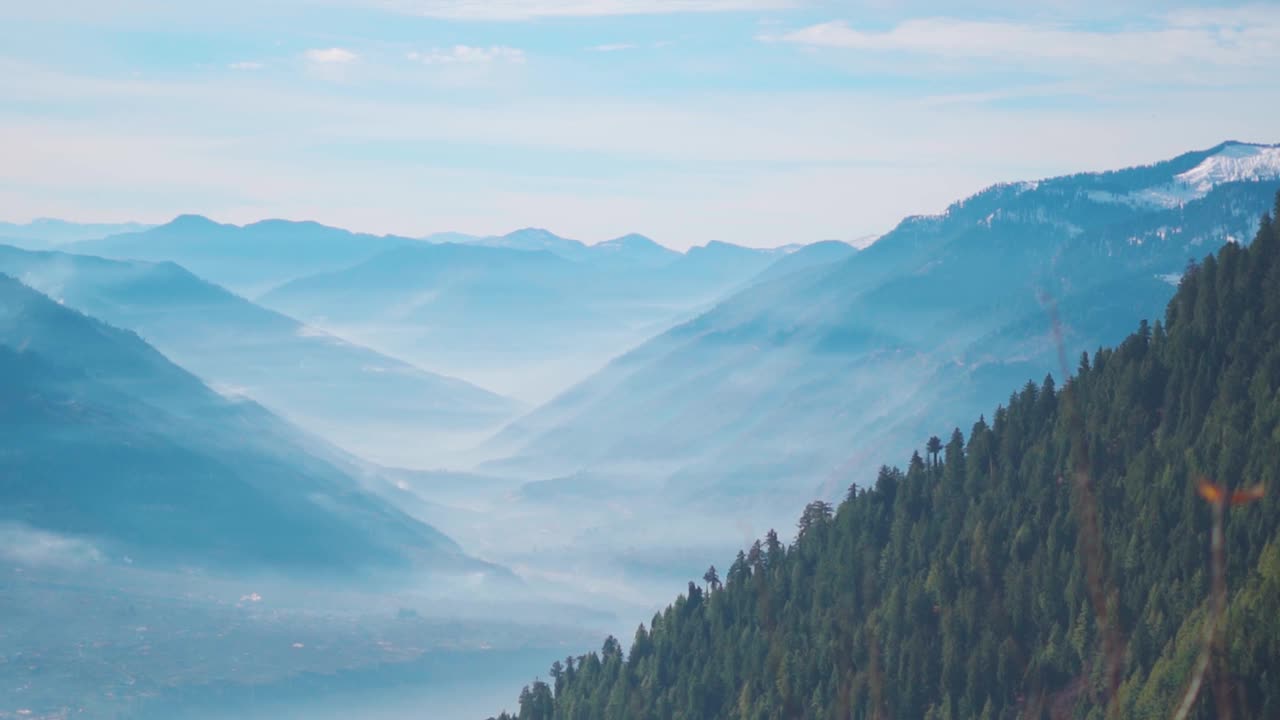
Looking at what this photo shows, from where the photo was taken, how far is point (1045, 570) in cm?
10806

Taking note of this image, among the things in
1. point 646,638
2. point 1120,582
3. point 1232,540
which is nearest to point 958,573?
point 1120,582

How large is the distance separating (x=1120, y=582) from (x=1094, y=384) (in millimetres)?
31458

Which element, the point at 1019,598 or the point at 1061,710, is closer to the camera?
the point at 1061,710

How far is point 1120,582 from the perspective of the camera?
333 feet

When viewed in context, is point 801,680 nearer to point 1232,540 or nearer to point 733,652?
point 733,652

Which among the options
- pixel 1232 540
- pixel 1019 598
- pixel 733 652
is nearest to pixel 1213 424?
pixel 1232 540

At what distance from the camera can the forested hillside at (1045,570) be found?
93250 mm

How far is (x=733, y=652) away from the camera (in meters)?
132

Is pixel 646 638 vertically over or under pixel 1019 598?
under

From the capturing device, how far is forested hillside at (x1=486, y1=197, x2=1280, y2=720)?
306 feet

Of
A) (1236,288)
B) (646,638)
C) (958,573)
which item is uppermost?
(1236,288)

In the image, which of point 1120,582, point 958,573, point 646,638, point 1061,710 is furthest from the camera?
point 646,638

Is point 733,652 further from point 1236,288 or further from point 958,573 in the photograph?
point 1236,288

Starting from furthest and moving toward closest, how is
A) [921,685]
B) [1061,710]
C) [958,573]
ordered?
[958,573] → [921,685] → [1061,710]
